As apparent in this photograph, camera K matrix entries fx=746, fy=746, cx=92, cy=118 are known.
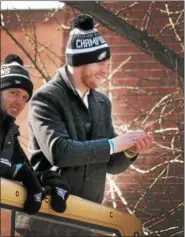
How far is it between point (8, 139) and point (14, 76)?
0.27 meters

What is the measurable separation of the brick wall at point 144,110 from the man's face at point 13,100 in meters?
2.11

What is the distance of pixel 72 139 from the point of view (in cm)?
310

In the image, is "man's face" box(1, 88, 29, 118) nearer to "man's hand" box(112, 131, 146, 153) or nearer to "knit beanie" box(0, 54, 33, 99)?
"knit beanie" box(0, 54, 33, 99)

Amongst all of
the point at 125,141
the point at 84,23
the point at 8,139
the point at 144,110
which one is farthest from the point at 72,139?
the point at 144,110

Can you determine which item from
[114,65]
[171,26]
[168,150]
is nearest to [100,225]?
[168,150]

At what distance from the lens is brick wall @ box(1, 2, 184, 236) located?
512cm

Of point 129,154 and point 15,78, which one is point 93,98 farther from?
point 15,78

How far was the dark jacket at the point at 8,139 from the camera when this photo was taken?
2811 millimetres

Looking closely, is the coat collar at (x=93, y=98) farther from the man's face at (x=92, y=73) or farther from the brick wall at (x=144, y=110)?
the brick wall at (x=144, y=110)

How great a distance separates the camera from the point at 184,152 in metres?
4.68

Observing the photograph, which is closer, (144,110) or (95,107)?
(95,107)

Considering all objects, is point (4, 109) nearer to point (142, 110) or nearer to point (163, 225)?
point (163, 225)

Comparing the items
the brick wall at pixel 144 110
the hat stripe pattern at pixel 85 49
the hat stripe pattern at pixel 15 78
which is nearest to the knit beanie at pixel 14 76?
the hat stripe pattern at pixel 15 78

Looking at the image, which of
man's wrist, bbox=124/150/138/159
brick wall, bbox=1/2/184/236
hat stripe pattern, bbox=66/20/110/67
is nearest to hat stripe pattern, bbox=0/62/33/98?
hat stripe pattern, bbox=66/20/110/67
